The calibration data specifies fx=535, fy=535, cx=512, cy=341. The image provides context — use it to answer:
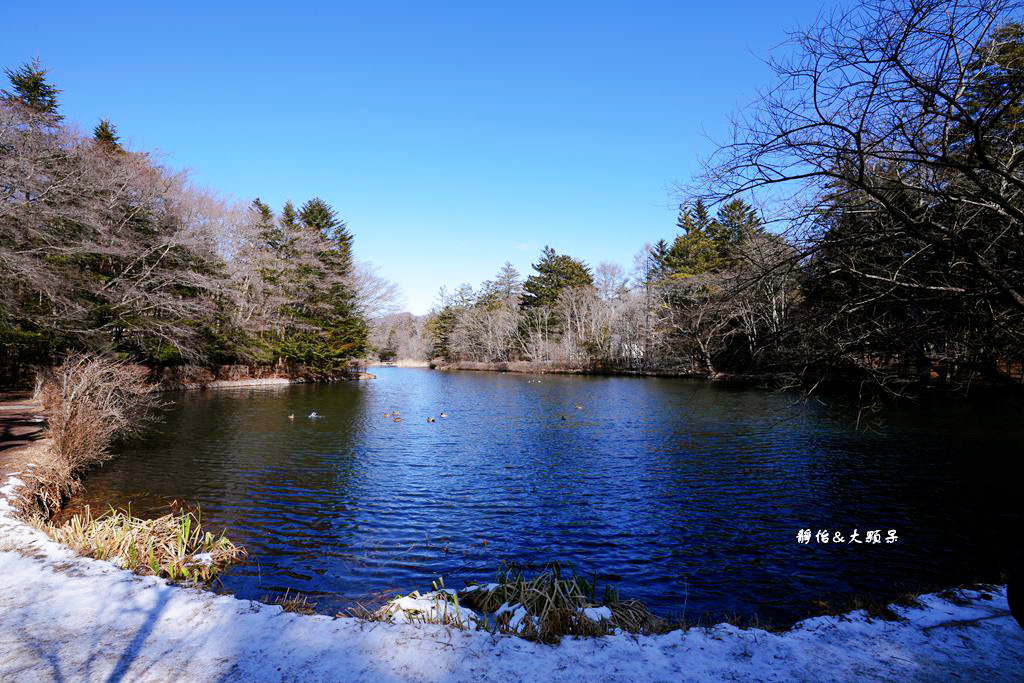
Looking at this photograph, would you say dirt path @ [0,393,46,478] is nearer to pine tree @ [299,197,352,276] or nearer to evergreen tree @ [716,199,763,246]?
evergreen tree @ [716,199,763,246]

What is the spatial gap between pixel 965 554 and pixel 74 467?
52.3ft

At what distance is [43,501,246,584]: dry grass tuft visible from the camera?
5965 mm

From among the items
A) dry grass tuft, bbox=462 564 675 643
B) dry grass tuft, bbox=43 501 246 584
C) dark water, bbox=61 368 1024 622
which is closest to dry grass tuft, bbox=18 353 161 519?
dark water, bbox=61 368 1024 622

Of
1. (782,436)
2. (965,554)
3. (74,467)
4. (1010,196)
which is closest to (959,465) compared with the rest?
(782,436)

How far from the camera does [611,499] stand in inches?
414

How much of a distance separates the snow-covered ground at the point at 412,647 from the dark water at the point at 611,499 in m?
1.54

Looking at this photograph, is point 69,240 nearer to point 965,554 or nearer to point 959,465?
point 965,554

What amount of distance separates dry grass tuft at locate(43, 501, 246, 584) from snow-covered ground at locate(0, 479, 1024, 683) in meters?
0.91

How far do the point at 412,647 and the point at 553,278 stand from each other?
6110cm

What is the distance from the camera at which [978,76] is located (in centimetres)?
495

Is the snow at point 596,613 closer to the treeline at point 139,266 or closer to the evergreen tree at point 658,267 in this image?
the treeline at point 139,266

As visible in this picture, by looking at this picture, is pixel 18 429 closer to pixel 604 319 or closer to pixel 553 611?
pixel 553 611

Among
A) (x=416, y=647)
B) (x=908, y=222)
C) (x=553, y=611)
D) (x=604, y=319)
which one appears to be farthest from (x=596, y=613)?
(x=604, y=319)

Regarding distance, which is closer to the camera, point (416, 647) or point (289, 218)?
point (416, 647)
